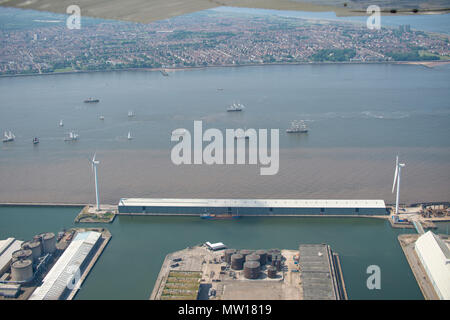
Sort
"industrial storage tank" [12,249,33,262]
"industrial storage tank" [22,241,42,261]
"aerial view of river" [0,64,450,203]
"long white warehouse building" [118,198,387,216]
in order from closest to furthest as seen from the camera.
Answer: "industrial storage tank" [12,249,33,262] → "industrial storage tank" [22,241,42,261] → "long white warehouse building" [118,198,387,216] → "aerial view of river" [0,64,450,203]

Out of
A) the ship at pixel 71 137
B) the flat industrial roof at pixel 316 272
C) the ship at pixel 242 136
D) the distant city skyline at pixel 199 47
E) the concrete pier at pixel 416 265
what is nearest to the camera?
the flat industrial roof at pixel 316 272

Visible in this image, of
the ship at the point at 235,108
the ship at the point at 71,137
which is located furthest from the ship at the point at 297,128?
the ship at the point at 71,137

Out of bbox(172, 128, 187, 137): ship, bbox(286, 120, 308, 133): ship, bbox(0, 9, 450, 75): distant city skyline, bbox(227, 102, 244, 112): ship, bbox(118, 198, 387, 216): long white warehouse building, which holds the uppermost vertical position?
bbox(0, 9, 450, 75): distant city skyline

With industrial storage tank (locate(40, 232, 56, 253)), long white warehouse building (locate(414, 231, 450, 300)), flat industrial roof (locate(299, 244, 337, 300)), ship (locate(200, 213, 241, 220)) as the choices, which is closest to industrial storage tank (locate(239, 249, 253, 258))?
flat industrial roof (locate(299, 244, 337, 300))

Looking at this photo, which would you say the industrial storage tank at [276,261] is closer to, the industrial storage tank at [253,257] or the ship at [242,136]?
the industrial storage tank at [253,257]

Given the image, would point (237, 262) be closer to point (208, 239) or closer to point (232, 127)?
point (208, 239)

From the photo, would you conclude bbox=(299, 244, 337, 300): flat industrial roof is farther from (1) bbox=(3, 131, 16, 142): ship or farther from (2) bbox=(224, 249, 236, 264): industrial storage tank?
(1) bbox=(3, 131, 16, 142): ship

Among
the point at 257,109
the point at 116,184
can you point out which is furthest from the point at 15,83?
the point at 116,184
